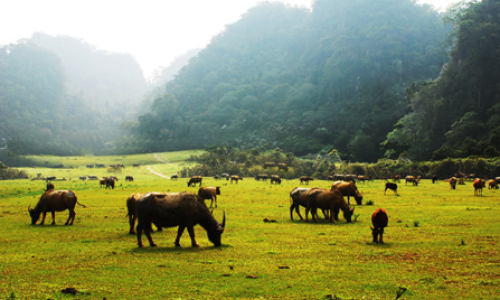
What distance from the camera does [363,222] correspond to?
19359 mm

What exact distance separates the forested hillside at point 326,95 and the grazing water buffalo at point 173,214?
378ft

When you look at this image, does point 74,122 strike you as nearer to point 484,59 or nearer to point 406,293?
point 484,59

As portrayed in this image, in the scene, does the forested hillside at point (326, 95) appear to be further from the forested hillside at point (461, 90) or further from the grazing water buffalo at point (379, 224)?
the grazing water buffalo at point (379, 224)

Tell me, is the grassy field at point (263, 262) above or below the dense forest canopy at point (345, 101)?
below

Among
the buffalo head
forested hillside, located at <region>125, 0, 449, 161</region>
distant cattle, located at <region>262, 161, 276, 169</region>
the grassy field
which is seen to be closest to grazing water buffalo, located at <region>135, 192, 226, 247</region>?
the buffalo head

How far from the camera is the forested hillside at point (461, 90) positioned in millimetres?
98000

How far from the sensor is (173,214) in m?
13.4

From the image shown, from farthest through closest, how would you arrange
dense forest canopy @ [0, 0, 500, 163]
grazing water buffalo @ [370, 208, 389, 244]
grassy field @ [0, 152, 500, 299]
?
dense forest canopy @ [0, 0, 500, 163] → grazing water buffalo @ [370, 208, 389, 244] → grassy field @ [0, 152, 500, 299]

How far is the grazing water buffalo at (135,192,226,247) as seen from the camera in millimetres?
13375

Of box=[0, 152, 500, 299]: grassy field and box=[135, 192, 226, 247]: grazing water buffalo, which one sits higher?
box=[135, 192, 226, 247]: grazing water buffalo

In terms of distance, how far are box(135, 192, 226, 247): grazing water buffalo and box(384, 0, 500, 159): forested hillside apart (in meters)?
90.1

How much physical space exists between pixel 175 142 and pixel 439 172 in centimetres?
11205

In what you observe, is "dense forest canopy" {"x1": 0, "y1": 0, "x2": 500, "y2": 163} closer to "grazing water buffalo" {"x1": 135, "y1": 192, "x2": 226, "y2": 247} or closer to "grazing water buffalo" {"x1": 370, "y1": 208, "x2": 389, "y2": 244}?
"grazing water buffalo" {"x1": 370, "y1": 208, "x2": 389, "y2": 244}

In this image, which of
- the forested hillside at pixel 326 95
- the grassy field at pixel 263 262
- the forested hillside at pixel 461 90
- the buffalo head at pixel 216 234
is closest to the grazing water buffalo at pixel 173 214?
the buffalo head at pixel 216 234
